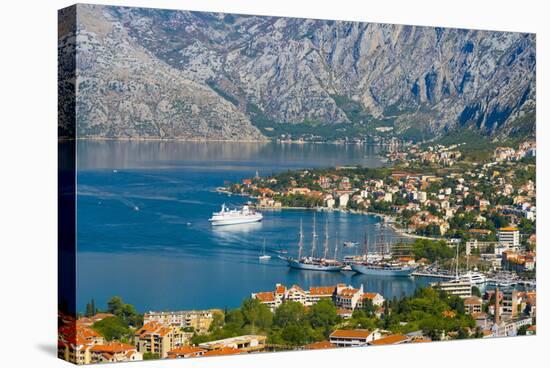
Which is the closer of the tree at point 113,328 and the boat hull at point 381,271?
the tree at point 113,328

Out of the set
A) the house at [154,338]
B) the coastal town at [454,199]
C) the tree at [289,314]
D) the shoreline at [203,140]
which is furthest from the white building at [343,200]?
the house at [154,338]

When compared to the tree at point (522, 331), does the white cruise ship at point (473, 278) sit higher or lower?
higher

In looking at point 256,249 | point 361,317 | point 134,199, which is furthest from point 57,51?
point 361,317

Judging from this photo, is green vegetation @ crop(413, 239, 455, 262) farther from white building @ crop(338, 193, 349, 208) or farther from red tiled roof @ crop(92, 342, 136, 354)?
red tiled roof @ crop(92, 342, 136, 354)

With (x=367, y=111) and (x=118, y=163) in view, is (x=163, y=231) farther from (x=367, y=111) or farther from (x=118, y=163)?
(x=367, y=111)

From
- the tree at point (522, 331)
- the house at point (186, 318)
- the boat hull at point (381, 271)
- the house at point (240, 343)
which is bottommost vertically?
the tree at point (522, 331)

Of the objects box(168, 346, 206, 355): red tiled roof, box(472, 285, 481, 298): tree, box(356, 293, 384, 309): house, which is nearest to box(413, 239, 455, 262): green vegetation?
box(472, 285, 481, 298): tree

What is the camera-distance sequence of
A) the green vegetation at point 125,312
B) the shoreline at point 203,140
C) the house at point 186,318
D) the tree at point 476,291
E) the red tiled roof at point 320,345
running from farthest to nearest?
the tree at point 476,291 < the red tiled roof at point 320,345 < the house at point 186,318 < the green vegetation at point 125,312 < the shoreline at point 203,140

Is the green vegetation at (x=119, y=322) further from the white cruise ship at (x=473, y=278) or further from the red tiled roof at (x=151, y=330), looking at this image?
the white cruise ship at (x=473, y=278)
